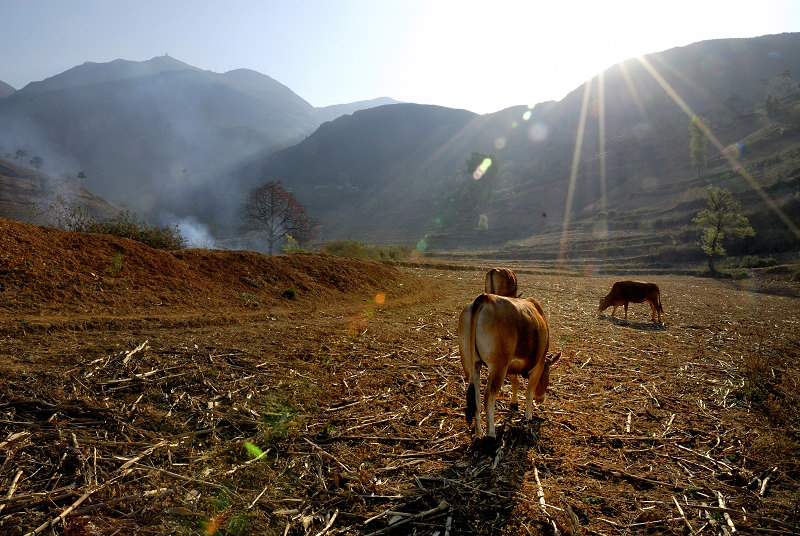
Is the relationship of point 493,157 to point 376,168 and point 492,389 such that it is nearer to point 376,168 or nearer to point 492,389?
point 376,168

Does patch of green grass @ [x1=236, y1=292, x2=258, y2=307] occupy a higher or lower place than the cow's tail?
lower

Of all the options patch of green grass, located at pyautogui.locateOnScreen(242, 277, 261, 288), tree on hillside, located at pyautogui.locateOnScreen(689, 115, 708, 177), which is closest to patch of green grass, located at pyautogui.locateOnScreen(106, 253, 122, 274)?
patch of green grass, located at pyautogui.locateOnScreen(242, 277, 261, 288)

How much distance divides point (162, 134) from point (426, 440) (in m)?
207

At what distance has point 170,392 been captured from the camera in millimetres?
5012

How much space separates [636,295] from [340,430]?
1259cm

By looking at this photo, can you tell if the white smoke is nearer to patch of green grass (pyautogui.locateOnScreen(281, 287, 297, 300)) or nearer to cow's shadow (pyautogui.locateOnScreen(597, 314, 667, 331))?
patch of green grass (pyautogui.locateOnScreen(281, 287, 297, 300))

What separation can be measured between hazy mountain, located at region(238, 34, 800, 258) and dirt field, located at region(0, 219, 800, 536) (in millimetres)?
52383

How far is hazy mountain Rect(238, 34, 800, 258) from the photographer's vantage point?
7694 centimetres

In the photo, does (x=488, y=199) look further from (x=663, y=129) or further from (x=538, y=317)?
(x=538, y=317)

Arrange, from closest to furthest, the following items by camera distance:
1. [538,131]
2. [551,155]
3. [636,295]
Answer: [636,295] → [551,155] → [538,131]

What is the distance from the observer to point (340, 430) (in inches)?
181

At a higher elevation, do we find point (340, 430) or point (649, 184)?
point (649, 184)

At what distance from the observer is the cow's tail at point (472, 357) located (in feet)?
14.3

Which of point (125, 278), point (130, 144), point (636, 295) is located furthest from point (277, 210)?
point (130, 144)
